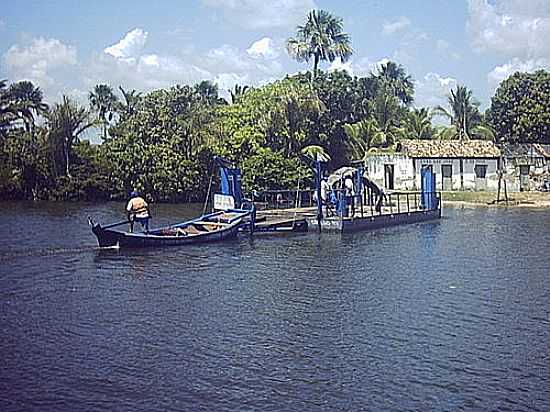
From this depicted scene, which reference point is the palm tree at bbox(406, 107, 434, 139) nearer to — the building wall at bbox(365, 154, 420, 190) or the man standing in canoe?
the building wall at bbox(365, 154, 420, 190)

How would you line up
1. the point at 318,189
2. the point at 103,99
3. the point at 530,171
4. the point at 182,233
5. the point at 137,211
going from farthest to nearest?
the point at 103,99 < the point at 530,171 < the point at 318,189 < the point at 182,233 < the point at 137,211

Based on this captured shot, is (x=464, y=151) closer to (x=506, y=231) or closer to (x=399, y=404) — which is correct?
(x=506, y=231)

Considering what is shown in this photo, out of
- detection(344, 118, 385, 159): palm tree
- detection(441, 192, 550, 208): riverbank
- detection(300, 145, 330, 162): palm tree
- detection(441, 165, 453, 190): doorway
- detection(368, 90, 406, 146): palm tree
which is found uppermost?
detection(368, 90, 406, 146): palm tree

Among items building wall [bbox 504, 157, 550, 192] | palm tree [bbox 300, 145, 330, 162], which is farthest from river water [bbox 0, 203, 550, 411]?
building wall [bbox 504, 157, 550, 192]

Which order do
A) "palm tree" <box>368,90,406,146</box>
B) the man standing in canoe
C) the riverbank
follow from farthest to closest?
"palm tree" <box>368,90,406,146</box>
the riverbank
the man standing in canoe

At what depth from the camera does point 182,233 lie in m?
29.9

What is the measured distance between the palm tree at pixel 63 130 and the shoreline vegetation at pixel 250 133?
0.26ft

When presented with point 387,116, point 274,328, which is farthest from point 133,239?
point 387,116

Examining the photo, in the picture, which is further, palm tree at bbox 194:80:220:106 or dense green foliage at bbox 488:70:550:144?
→ palm tree at bbox 194:80:220:106

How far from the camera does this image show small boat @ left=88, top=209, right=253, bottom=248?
90.6ft

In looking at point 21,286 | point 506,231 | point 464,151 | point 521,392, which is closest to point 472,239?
point 506,231

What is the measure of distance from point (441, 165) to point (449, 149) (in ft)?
4.87

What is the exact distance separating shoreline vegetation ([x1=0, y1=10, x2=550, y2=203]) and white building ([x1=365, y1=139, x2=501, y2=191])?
2.58 m

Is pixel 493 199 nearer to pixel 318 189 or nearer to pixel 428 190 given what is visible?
pixel 428 190
